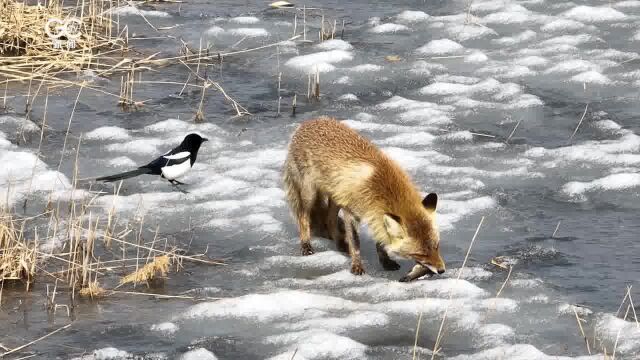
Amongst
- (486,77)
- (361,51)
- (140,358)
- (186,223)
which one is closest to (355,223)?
(186,223)

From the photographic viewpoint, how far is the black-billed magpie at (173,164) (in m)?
7.93

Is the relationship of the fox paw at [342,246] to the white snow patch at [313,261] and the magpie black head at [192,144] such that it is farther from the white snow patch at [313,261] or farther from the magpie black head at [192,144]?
the magpie black head at [192,144]

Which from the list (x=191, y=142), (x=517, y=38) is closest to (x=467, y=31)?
(x=517, y=38)

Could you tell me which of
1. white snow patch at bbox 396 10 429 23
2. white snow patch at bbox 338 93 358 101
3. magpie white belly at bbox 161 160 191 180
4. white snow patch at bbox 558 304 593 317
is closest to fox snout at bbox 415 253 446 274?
white snow patch at bbox 558 304 593 317

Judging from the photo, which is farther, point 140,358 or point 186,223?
point 186,223

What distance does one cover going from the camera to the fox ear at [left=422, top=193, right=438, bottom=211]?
655 centimetres

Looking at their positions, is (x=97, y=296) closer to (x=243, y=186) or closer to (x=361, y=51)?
(x=243, y=186)

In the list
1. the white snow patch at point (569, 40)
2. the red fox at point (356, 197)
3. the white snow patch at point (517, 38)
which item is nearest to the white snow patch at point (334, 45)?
the white snow patch at point (517, 38)

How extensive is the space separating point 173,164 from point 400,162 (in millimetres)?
1821

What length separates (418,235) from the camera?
646cm

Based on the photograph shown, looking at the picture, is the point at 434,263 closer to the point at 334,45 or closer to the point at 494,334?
the point at 494,334

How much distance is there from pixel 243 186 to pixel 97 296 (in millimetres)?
2014

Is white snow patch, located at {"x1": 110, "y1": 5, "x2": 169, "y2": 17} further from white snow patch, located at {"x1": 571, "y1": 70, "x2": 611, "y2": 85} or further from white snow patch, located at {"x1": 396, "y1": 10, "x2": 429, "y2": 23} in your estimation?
white snow patch, located at {"x1": 571, "y1": 70, "x2": 611, "y2": 85}

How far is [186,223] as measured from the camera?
7590 mm
